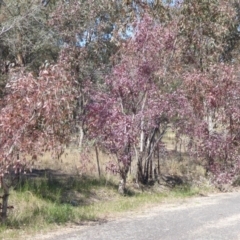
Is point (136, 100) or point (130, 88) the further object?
point (136, 100)

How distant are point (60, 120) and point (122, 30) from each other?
9742 millimetres

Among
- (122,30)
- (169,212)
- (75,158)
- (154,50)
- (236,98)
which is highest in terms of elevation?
(122,30)

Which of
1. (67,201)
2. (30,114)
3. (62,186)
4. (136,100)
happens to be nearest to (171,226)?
(30,114)

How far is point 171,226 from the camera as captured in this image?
10273mm

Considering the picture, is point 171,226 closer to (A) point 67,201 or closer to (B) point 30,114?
(B) point 30,114

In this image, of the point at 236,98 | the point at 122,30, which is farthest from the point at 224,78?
the point at 122,30

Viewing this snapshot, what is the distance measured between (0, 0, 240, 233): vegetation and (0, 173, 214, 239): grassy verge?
71 millimetres

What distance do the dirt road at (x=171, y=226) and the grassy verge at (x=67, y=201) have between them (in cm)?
64

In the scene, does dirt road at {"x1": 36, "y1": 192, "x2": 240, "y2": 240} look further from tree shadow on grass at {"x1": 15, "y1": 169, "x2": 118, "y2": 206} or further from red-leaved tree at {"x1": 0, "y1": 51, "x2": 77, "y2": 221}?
tree shadow on grass at {"x1": 15, "y1": 169, "x2": 118, "y2": 206}

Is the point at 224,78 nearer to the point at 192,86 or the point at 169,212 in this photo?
the point at 192,86

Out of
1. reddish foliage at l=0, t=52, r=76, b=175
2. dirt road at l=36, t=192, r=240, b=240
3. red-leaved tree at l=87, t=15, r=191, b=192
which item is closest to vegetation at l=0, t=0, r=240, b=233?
red-leaved tree at l=87, t=15, r=191, b=192

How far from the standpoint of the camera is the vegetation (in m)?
13.9

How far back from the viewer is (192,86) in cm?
1948

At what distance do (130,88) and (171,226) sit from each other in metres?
6.78
